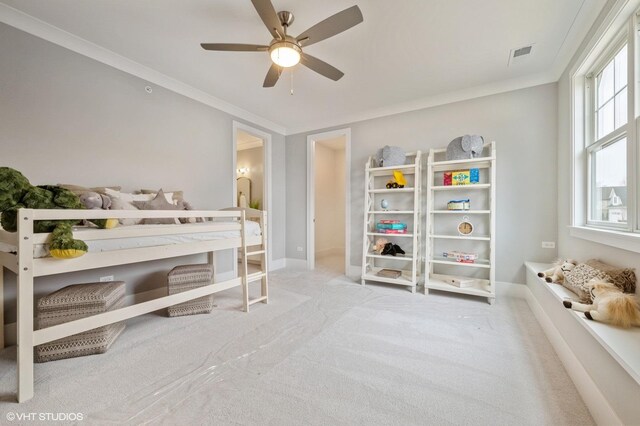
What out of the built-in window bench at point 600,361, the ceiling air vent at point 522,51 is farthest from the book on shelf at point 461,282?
the ceiling air vent at point 522,51

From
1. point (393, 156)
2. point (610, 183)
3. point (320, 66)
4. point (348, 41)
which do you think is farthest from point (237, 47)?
point (610, 183)

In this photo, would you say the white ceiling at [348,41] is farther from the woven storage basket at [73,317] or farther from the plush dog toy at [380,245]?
the woven storage basket at [73,317]

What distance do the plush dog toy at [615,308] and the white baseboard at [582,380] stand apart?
0.32 metres

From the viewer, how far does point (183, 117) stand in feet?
10.2

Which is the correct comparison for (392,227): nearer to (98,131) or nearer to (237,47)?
(237,47)

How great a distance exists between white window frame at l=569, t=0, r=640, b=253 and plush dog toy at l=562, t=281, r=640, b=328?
301 millimetres

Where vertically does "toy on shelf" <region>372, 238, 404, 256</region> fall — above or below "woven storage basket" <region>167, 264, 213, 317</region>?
above

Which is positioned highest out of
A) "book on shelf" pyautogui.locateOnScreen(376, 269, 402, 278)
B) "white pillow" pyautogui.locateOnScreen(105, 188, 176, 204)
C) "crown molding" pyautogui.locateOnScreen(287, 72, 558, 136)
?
"crown molding" pyautogui.locateOnScreen(287, 72, 558, 136)

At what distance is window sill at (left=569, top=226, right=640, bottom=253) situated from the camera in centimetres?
143

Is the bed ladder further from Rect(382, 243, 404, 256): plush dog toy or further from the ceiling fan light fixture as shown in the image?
Rect(382, 243, 404, 256): plush dog toy

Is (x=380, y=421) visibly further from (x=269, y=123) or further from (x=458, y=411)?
(x=269, y=123)

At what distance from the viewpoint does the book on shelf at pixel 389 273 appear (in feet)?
11.0

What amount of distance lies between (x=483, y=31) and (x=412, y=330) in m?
2.67

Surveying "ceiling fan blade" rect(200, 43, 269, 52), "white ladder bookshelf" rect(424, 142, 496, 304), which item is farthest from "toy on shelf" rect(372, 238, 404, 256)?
"ceiling fan blade" rect(200, 43, 269, 52)
